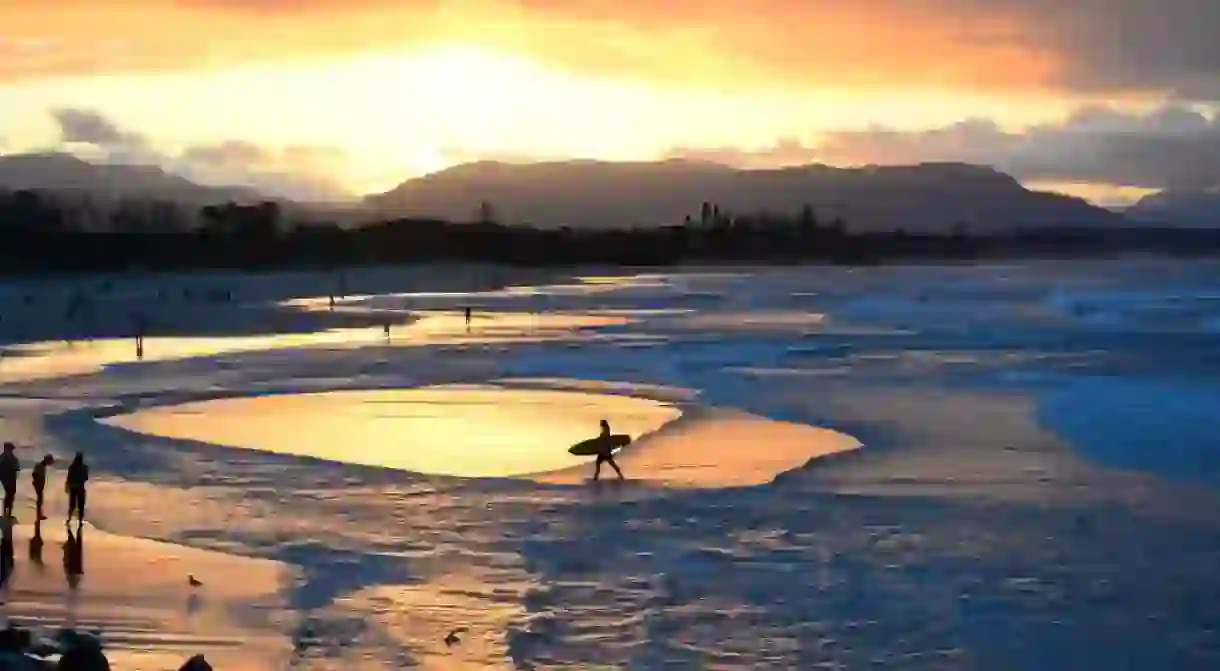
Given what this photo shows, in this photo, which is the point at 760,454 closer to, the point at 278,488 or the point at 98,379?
the point at 278,488

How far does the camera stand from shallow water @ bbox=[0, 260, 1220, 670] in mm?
12188

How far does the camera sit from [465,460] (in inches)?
892

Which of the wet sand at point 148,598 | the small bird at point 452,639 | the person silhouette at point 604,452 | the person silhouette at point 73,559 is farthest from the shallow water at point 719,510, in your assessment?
the person silhouette at point 73,559

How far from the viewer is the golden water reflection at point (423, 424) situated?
75.6ft

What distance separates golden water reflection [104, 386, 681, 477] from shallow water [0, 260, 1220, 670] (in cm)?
17

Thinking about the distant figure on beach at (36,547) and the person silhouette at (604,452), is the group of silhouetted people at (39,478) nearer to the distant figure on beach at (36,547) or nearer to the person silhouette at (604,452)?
the distant figure on beach at (36,547)

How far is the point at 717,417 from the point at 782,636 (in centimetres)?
1609

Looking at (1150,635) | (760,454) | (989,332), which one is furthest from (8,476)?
(989,332)

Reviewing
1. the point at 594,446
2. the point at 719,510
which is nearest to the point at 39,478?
the point at 719,510

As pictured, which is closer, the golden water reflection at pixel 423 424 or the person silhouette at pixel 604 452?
the person silhouette at pixel 604 452

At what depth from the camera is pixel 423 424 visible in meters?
27.2

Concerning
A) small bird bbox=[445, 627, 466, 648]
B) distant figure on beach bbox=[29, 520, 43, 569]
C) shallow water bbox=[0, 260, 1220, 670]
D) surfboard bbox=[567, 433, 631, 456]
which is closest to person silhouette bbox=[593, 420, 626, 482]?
surfboard bbox=[567, 433, 631, 456]

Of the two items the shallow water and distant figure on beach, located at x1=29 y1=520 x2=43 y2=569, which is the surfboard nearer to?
the shallow water

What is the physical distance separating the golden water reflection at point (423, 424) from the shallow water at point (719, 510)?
0.57 ft
